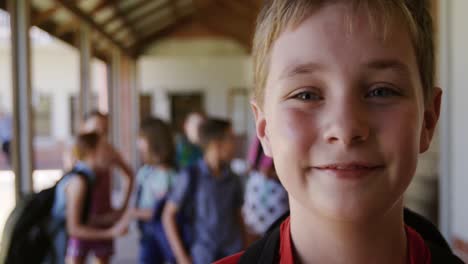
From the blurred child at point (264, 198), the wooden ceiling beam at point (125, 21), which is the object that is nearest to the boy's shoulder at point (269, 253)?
the blurred child at point (264, 198)

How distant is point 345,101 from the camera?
0.69 metres

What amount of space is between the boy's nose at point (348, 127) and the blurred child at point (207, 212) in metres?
1.90

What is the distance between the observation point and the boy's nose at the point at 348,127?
68cm

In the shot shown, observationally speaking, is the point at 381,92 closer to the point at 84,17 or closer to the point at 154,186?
the point at 154,186

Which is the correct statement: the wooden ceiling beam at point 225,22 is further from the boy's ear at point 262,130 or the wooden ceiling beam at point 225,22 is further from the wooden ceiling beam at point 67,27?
the boy's ear at point 262,130

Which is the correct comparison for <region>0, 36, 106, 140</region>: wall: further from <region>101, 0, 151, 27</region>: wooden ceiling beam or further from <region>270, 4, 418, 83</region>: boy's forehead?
<region>270, 4, 418, 83</region>: boy's forehead

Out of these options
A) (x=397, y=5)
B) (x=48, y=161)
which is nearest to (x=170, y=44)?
(x=48, y=161)

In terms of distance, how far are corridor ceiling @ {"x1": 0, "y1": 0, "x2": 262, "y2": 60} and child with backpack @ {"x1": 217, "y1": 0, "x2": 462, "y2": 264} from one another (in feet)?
15.3

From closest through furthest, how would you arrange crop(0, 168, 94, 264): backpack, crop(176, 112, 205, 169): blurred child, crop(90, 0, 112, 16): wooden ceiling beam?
crop(0, 168, 94, 264): backpack
crop(176, 112, 205, 169): blurred child
crop(90, 0, 112, 16): wooden ceiling beam

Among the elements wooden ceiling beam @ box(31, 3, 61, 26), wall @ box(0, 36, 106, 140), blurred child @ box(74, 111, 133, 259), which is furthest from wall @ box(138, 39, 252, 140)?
blurred child @ box(74, 111, 133, 259)

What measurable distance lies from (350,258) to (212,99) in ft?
45.3

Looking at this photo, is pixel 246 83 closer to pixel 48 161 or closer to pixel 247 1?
pixel 247 1

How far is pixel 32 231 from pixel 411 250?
6.67 feet

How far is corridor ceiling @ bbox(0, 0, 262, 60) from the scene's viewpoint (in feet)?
21.6
